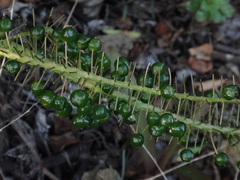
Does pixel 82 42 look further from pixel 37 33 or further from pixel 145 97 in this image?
pixel 145 97

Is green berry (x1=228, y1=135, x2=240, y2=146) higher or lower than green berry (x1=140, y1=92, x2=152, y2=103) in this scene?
lower

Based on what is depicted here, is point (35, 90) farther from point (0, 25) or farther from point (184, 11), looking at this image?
point (184, 11)

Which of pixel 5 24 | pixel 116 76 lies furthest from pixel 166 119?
pixel 5 24

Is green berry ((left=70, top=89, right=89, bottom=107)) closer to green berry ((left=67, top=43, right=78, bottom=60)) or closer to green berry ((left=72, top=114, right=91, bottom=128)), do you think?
green berry ((left=72, top=114, right=91, bottom=128))

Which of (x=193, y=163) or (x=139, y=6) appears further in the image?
(x=139, y=6)

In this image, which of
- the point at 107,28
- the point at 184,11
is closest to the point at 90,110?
the point at 107,28

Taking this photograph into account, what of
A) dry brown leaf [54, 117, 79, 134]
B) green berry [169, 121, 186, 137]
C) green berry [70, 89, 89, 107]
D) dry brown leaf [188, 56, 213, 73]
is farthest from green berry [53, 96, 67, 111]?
dry brown leaf [188, 56, 213, 73]
